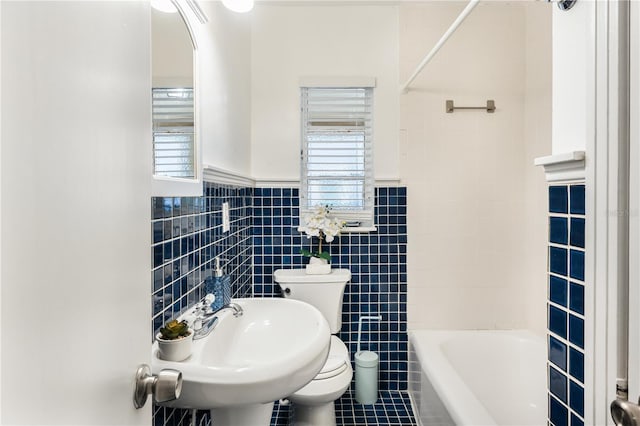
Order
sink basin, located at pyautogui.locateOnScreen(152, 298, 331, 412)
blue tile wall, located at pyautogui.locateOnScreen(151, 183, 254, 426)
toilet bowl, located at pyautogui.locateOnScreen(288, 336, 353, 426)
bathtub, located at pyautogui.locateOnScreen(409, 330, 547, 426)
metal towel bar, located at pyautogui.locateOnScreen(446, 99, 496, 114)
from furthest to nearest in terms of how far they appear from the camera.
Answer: metal towel bar, located at pyautogui.locateOnScreen(446, 99, 496, 114)
bathtub, located at pyautogui.locateOnScreen(409, 330, 547, 426)
toilet bowl, located at pyautogui.locateOnScreen(288, 336, 353, 426)
blue tile wall, located at pyautogui.locateOnScreen(151, 183, 254, 426)
sink basin, located at pyautogui.locateOnScreen(152, 298, 331, 412)

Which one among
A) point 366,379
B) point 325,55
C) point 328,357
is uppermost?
point 325,55

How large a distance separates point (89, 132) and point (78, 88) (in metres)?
0.06

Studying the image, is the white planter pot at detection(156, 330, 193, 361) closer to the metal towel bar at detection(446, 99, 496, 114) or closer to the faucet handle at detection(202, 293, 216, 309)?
the faucet handle at detection(202, 293, 216, 309)

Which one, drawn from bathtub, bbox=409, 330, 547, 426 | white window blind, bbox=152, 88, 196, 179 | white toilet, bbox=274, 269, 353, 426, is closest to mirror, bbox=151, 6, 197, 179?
white window blind, bbox=152, 88, 196, 179

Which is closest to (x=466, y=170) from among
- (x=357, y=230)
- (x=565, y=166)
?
(x=357, y=230)

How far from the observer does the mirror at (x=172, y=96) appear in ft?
3.45

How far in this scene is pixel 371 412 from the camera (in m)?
2.21

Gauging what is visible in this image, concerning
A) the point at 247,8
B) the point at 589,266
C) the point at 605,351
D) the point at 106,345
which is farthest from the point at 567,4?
the point at 247,8

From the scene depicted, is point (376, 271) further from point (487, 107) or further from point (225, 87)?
point (225, 87)

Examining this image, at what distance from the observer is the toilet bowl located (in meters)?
1.71

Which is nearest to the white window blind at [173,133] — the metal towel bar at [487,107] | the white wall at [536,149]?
the metal towel bar at [487,107]

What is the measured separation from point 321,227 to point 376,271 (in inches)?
19.5

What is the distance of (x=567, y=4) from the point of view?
0.78 meters

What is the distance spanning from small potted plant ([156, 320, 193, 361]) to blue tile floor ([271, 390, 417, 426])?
1415 mm
